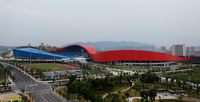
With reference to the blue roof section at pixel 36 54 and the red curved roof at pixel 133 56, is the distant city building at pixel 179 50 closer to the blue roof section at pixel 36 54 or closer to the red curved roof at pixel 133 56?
the red curved roof at pixel 133 56

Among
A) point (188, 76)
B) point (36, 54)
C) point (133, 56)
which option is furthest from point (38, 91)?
point (36, 54)

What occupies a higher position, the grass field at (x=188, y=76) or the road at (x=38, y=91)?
the grass field at (x=188, y=76)

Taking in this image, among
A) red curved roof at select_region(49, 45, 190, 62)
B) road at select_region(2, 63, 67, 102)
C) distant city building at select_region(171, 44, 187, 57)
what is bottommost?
road at select_region(2, 63, 67, 102)

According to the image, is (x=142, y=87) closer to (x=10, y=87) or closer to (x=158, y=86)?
(x=158, y=86)

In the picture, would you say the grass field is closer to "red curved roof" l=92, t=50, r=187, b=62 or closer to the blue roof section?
"red curved roof" l=92, t=50, r=187, b=62

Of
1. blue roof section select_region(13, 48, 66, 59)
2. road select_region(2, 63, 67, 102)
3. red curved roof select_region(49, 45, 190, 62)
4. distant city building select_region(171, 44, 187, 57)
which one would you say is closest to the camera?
road select_region(2, 63, 67, 102)

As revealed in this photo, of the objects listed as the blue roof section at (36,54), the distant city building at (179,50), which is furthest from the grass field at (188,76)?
the distant city building at (179,50)

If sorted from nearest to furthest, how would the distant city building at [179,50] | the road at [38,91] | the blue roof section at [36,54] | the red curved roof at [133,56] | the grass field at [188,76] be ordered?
the road at [38,91] < the grass field at [188,76] < the red curved roof at [133,56] < the blue roof section at [36,54] < the distant city building at [179,50]

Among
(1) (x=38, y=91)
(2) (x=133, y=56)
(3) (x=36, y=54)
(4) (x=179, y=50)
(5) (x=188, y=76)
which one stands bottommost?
(1) (x=38, y=91)

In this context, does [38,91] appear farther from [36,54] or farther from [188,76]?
[36,54]

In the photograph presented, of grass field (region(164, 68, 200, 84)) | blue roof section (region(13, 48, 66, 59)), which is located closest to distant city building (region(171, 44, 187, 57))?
blue roof section (region(13, 48, 66, 59))

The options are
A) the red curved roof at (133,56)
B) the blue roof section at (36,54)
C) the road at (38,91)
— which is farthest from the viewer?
the blue roof section at (36,54)
